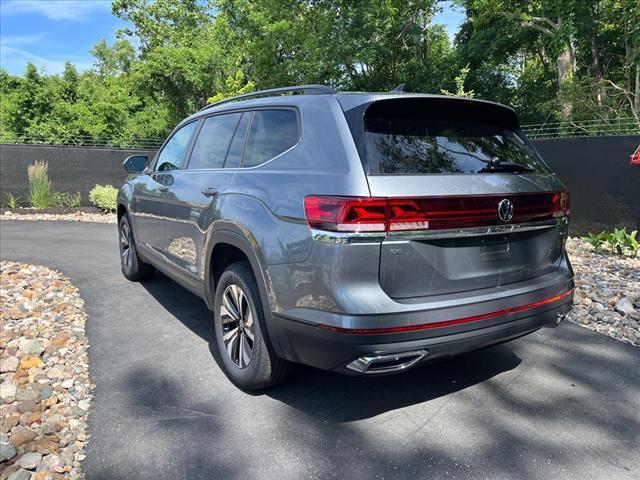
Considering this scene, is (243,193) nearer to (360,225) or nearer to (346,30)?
(360,225)

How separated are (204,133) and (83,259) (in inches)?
161

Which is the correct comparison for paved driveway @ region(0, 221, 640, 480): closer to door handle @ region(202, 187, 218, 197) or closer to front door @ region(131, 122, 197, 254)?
front door @ region(131, 122, 197, 254)

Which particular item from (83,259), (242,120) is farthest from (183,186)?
(83,259)

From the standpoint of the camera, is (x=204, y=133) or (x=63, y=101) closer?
(x=204, y=133)

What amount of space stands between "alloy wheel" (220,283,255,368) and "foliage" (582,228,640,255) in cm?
573

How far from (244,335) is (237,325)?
11 cm

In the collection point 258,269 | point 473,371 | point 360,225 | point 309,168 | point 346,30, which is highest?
point 346,30

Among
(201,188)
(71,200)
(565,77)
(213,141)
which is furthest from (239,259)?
(565,77)

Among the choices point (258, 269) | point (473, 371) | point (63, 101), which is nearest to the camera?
point (258, 269)

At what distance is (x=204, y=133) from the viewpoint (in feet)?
13.0

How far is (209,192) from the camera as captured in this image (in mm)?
3340

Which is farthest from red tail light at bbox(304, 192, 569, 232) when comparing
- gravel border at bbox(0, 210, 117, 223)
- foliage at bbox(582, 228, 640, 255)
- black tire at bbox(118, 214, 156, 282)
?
gravel border at bbox(0, 210, 117, 223)

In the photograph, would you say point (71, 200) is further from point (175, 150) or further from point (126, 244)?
point (175, 150)

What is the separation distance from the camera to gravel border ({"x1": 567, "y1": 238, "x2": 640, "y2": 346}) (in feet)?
13.7
